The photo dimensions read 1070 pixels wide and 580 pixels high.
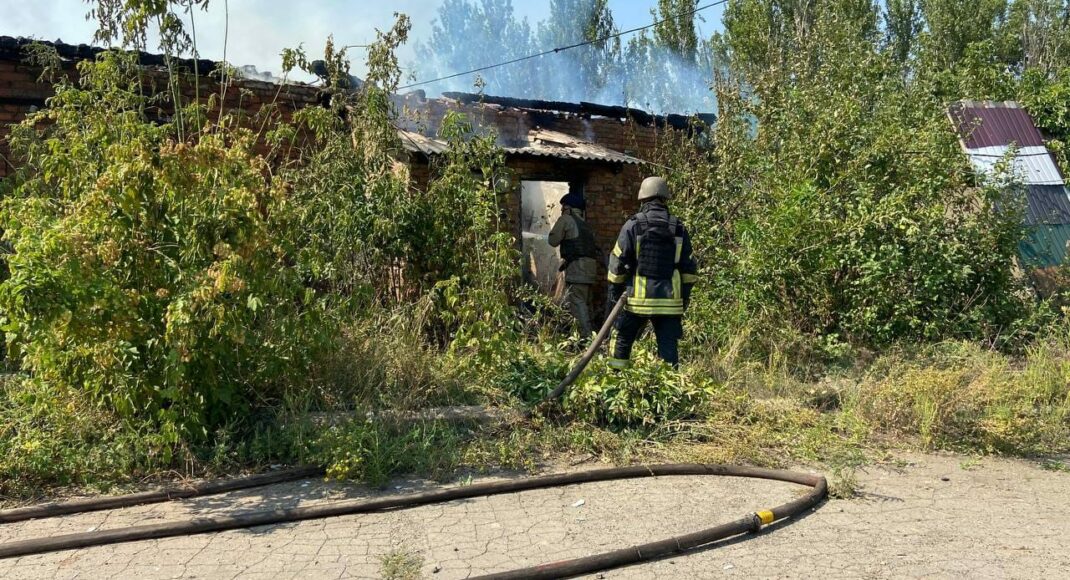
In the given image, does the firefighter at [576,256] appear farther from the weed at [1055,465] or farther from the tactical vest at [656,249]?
the weed at [1055,465]

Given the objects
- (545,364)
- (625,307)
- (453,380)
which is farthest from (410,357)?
(625,307)

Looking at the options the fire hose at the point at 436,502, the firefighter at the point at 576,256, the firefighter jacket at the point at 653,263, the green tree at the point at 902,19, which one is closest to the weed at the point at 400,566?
the fire hose at the point at 436,502

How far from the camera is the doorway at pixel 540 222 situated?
12.3 m

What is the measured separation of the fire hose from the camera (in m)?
3.88

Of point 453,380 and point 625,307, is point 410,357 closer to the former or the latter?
point 453,380

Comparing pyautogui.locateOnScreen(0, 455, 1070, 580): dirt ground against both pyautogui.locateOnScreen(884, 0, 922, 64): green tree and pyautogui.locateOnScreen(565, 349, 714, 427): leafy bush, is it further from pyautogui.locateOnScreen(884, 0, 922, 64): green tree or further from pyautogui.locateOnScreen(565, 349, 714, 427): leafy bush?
pyautogui.locateOnScreen(884, 0, 922, 64): green tree

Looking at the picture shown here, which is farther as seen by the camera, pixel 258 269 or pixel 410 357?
pixel 410 357

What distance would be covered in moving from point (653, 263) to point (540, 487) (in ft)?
6.83

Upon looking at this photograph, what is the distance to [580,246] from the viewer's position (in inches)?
383

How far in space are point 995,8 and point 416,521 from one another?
27992 millimetres

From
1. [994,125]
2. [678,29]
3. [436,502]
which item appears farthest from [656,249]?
[678,29]

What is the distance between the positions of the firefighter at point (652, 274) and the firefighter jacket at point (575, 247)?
126 inches

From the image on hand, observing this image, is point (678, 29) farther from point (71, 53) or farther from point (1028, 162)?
point (71, 53)

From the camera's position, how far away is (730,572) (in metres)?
3.85
